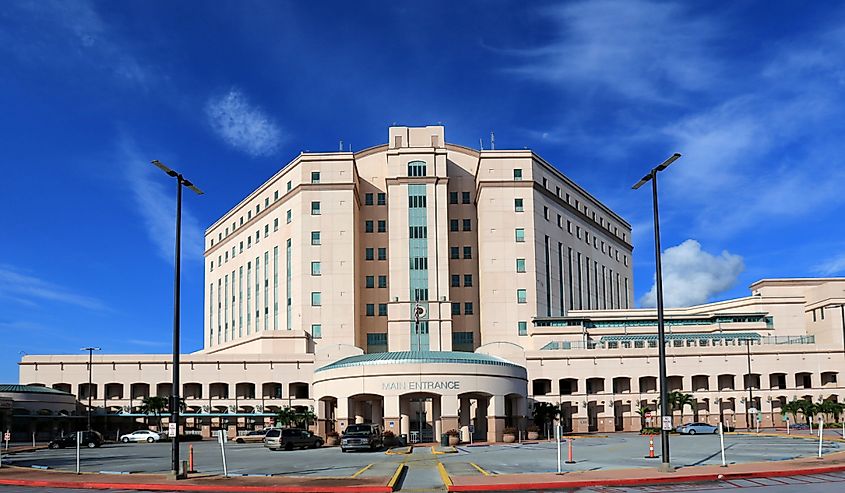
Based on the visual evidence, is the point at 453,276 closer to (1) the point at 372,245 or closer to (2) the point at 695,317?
(1) the point at 372,245

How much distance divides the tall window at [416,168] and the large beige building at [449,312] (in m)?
0.14

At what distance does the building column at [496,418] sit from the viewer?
228 ft

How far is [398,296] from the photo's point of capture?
105m

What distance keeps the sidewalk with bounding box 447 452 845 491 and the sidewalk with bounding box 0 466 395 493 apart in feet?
10.2

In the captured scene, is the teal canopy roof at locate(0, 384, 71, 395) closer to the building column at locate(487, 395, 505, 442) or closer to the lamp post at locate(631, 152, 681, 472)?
the building column at locate(487, 395, 505, 442)

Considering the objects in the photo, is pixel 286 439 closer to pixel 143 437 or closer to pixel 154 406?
pixel 143 437

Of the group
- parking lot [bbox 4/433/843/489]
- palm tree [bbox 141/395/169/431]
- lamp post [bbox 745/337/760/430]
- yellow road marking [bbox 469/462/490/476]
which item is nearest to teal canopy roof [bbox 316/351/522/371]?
parking lot [bbox 4/433/843/489]

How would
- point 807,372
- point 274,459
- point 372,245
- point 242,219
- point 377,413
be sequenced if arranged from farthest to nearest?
1. point 242,219
2. point 372,245
3. point 807,372
4. point 377,413
5. point 274,459

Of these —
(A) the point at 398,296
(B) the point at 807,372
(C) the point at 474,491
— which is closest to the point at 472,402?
(A) the point at 398,296

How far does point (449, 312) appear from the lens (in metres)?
103

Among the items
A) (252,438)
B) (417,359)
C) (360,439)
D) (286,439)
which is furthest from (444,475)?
(252,438)

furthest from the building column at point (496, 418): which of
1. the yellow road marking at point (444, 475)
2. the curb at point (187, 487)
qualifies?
the curb at point (187, 487)

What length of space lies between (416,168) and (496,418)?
150 ft

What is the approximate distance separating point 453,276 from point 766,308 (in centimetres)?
3998
